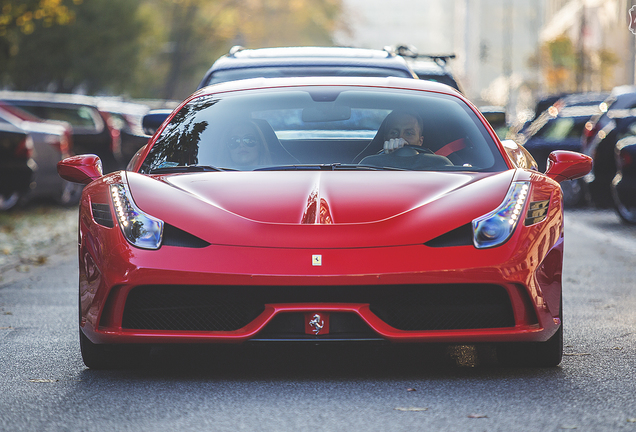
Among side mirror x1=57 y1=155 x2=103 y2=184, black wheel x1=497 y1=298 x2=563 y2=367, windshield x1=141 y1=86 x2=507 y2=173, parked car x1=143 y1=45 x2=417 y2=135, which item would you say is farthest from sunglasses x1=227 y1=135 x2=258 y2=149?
parked car x1=143 y1=45 x2=417 y2=135

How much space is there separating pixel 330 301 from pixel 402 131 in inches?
55.4

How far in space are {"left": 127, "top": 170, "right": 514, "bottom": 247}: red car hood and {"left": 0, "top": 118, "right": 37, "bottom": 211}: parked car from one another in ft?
31.1

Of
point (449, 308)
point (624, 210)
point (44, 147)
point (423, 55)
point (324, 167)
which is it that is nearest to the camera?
point (449, 308)

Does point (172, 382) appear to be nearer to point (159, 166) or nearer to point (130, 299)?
point (130, 299)

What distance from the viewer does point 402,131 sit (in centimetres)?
537

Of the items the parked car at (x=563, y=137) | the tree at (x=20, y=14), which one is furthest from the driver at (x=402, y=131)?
the tree at (x=20, y=14)

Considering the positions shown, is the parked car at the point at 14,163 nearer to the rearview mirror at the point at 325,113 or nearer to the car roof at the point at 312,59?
the car roof at the point at 312,59

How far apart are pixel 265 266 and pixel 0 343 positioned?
2086 millimetres

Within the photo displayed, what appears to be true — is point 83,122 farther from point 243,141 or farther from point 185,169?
point 185,169

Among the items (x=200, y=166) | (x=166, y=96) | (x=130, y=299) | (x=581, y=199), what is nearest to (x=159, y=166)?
(x=200, y=166)

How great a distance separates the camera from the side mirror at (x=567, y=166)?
16.7 ft

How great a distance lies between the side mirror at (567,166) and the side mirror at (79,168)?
86.5 inches

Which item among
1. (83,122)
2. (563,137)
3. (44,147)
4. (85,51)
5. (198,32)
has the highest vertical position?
(44,147)

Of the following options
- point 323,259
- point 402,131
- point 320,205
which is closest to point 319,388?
point 323,259
